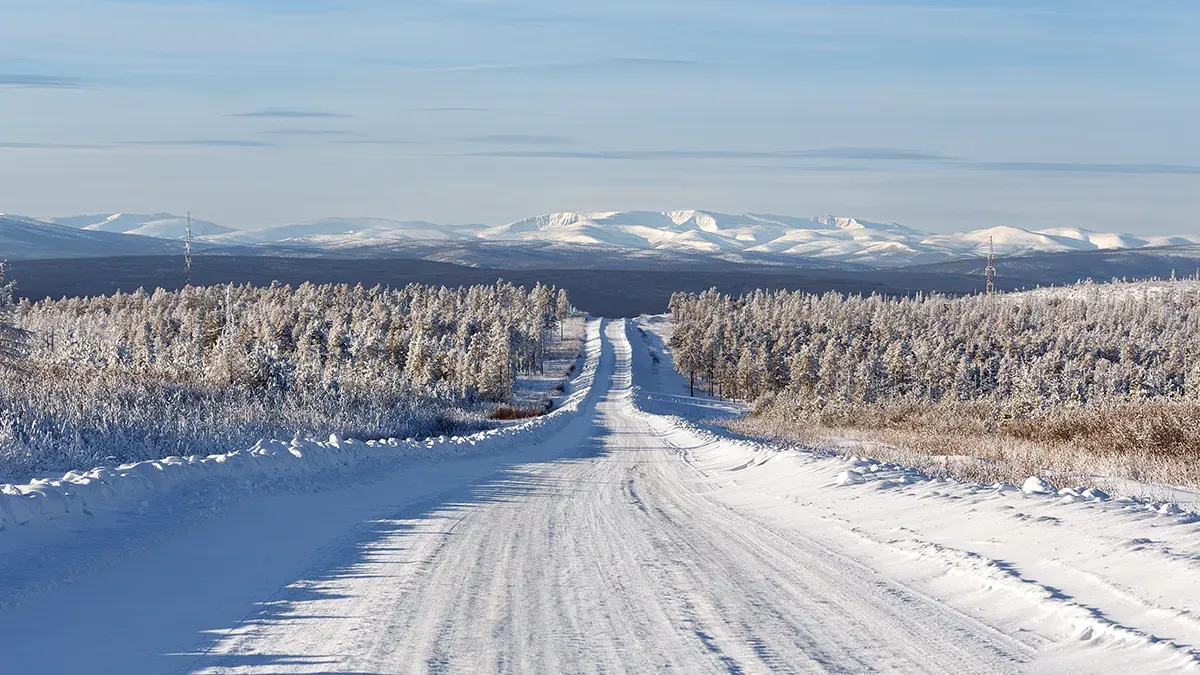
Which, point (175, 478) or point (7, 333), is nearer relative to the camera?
point (175, 478)

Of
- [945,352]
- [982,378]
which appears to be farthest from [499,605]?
[982,378]

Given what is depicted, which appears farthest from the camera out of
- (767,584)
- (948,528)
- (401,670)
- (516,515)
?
(516,515)

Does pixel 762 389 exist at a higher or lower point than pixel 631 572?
lower

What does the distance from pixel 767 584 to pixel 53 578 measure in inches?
208

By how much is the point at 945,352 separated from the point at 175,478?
11795cm

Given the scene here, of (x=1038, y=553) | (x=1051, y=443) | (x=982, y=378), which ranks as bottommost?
(x=982, y=378)

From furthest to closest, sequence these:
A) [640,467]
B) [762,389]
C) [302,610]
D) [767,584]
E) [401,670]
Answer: [762,389] < [640,467] < [767,584] < [302,610] < [401,670]

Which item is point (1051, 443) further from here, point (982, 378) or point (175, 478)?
point (982, 378)

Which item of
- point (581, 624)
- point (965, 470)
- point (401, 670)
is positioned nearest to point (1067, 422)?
point (965, 470)

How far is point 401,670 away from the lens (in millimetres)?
5934

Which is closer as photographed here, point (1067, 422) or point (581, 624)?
point (581, 624)

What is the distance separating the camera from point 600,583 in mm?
8508

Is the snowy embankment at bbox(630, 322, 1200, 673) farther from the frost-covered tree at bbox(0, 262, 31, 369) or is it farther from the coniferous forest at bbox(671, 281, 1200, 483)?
the frost-covered tree at bbox(0, 262, 31, 369)

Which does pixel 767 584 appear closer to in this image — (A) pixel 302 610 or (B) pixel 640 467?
(A) pixel 302 610
